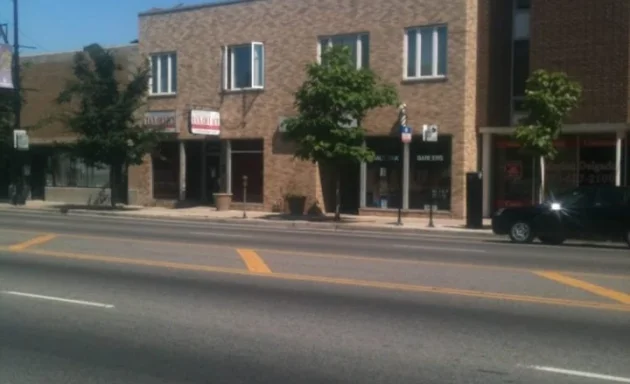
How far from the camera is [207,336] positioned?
906 cm

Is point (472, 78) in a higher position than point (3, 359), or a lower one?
higher

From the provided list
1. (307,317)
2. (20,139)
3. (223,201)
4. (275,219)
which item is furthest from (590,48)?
(20,139)

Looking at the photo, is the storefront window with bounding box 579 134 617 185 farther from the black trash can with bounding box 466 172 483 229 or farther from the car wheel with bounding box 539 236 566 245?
the car wheel with bounding box 539 236 566 245

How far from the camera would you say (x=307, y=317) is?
10.1m

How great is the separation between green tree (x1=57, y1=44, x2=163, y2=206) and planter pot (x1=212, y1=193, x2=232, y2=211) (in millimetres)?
3418

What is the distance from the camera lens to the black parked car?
20797 millimetres

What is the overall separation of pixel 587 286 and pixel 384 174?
19.1 m

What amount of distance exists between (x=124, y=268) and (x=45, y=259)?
2123 millimetres

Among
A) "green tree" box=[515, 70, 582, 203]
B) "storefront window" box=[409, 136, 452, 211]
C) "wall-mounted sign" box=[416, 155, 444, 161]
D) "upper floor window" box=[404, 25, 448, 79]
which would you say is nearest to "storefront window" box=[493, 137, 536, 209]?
"storefront window" box=[409, 136, 452, 211]

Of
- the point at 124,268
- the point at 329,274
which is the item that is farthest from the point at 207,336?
the point at 124,268

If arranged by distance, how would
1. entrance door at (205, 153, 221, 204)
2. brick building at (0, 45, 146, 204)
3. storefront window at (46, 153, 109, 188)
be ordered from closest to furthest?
entrance door at (205, 153, 221, 204), storefront window at (46, 153, 109, 188), brick building at (0, 45, 146, 204)

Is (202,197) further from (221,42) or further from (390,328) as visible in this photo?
(390,328)

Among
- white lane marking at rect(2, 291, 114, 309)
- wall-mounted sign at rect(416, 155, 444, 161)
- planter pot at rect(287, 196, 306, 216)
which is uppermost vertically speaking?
wall-mounted sign at rect(416, 155, 444, 161)

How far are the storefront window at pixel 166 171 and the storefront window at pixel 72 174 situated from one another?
2.96 metres
